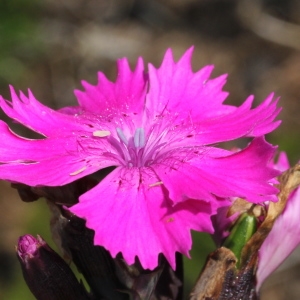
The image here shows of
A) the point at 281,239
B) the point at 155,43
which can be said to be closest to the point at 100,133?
the point at 281,239

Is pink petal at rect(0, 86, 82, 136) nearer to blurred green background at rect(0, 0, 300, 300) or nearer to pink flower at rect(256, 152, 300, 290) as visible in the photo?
pink flower at rect(256, 152, 300, 290)

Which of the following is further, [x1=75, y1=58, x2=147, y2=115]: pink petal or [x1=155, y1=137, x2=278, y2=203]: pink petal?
[x1=75, y1=58, x2=147, y2=115]: pink petal

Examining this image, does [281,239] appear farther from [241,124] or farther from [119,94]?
[119,94]

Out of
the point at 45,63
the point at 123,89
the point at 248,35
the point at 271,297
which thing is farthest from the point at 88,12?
the point at 123,89

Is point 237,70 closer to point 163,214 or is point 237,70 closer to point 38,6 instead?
point 38,6

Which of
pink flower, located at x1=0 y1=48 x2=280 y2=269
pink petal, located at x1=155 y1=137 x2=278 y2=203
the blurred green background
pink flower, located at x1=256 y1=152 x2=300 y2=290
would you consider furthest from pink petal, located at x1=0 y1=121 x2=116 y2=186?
the blurred green background
